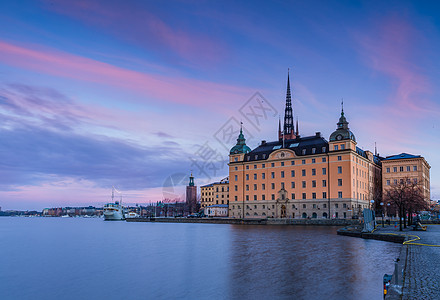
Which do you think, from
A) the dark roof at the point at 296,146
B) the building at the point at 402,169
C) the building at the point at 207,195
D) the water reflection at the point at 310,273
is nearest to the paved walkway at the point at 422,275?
the water reflection at the point at 310,273

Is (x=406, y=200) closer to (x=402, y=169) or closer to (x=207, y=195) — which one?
(x=402, y=169)

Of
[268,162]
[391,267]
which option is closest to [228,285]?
[391,267]

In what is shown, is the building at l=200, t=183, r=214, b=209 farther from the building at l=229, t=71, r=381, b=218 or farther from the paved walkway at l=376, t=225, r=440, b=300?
the paved walkway at l=376, t=225, r=440, b=300

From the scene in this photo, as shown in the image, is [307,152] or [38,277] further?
[307,152]

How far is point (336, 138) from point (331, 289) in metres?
82.9

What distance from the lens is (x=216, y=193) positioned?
553 ft

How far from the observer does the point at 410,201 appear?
62.6 metres

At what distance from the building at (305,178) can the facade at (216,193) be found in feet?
151

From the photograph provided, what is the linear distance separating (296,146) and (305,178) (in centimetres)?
1035

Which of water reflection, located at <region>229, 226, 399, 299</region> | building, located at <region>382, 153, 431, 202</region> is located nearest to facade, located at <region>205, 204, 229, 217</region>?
building, located at <region>382, 153, 431, 202</region>

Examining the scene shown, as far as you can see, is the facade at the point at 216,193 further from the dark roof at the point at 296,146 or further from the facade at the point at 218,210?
the dark roof at the point at 296,146

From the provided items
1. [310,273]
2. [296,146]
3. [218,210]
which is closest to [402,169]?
[296,146]

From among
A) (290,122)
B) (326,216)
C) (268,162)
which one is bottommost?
(326,216)

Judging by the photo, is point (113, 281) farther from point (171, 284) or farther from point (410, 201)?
point (410, 201)
